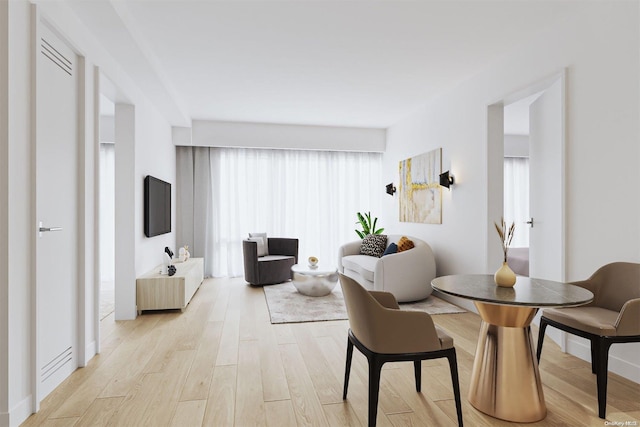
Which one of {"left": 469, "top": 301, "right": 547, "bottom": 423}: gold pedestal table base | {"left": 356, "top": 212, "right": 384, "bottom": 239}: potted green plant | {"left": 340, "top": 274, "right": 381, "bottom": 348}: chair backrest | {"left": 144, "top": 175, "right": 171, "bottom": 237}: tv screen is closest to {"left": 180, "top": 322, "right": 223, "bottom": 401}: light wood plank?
Result: {"left": 340, "top": 274, "right": 381, "bottom": 348}: chair backrest

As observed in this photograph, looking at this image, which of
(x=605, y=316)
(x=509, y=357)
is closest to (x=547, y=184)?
(x=605, y=316)

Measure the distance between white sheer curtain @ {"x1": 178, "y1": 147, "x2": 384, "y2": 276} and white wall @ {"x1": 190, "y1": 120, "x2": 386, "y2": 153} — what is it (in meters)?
0.37

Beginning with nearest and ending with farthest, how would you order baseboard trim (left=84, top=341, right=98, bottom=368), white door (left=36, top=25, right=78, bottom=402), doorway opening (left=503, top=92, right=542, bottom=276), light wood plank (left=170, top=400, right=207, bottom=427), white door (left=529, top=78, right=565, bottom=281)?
1. light wood plank (left=170, top=400, right=207, bottom=427)
2. white door (left=36, top=25, right=78, bottom=402)
3. baseboard trim (left=84, top=341, right=98, bottom=368)
4. white door (left=529, top=78, right=565, bottom=281)
5. doorway opening (left=503, top=92, right=542, bottom=276)

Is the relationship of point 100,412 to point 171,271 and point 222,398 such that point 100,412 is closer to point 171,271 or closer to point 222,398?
point 222,398

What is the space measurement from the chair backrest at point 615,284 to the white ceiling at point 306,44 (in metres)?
1.96

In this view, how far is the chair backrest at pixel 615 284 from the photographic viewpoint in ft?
8.18

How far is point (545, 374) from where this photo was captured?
270 centimetres

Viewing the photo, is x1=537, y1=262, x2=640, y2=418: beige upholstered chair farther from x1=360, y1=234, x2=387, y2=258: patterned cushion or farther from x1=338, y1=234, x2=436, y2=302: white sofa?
x1=360, y1=234, x2=387, y2=258: patterned cushion

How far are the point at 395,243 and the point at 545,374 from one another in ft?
9.94

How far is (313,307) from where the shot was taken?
180 inches

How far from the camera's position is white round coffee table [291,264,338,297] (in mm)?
5070

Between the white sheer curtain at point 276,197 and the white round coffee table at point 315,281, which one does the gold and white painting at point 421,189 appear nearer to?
the white sheer curtain at point 276,197
